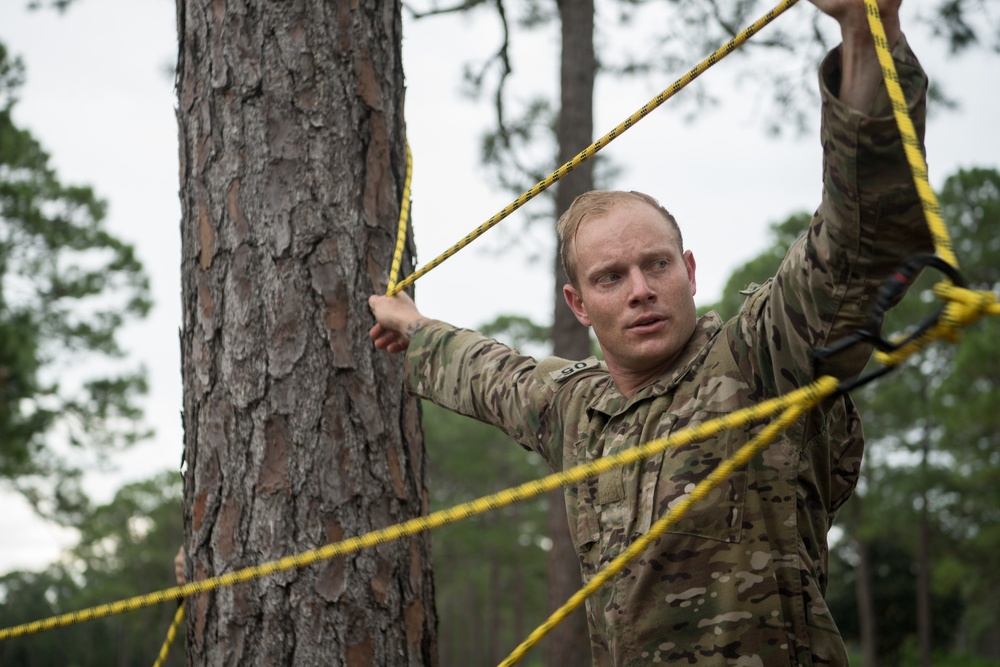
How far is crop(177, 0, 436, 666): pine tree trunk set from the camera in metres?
2.39

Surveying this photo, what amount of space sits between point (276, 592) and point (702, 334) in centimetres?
128

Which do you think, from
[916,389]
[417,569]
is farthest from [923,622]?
[417,569]

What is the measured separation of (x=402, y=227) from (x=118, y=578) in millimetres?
39674

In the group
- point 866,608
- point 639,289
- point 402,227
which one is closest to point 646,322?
point 639,289

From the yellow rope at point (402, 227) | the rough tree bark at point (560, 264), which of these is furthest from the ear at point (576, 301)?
the rough tree bark at point (560, 264)

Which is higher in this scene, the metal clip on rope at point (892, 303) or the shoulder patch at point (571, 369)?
the shoulder patch at point (571, 369)

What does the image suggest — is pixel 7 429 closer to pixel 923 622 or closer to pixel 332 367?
pixel 332 367

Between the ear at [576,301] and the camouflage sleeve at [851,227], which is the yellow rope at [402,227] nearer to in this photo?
the ear at [576,301]

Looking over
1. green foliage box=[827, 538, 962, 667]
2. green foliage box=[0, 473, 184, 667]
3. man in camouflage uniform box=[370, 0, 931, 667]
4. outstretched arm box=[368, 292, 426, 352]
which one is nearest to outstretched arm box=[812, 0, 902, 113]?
man in camouflage uniform box=[370, 0, 931, 667]

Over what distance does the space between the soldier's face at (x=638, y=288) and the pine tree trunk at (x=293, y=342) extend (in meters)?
0.79

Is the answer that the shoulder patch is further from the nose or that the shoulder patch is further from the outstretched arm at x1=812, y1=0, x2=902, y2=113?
the outstretched arm at x1=812, y1=0, x2=902, y2=113

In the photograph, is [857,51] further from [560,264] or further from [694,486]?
[560,264]

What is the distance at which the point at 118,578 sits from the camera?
37656mm

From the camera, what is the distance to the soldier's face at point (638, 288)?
201 centimetres
